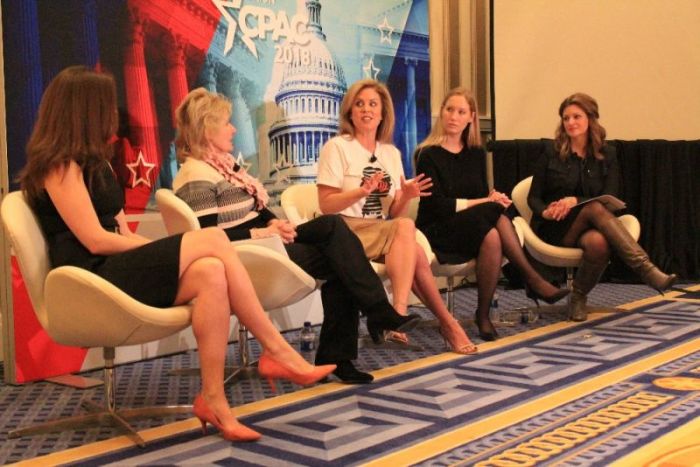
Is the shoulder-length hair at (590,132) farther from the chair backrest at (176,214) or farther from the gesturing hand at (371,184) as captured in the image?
the chair backrest at (176,214)

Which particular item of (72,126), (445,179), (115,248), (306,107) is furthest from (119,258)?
(306,107)

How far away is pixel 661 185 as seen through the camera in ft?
19.2

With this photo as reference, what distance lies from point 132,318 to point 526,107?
4204mm

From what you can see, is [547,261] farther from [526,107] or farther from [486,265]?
[526,107]

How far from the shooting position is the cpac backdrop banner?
3473 mm

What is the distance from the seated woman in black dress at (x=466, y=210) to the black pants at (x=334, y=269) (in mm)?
924

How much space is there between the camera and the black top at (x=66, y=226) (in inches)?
101

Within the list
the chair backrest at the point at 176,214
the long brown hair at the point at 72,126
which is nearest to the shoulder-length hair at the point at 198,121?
the chair backrest at the point at 176,214

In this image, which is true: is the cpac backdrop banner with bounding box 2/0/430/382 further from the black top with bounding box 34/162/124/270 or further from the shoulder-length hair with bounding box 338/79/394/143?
the black top with bounding box 34/162/124/270

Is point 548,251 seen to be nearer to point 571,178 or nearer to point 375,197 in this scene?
point 571,178

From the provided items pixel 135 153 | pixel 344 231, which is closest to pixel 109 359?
pixel 344 231

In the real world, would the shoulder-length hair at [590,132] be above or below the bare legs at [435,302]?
above

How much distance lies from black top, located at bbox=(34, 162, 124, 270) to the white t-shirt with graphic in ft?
4.33

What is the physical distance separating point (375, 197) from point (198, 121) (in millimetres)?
940
